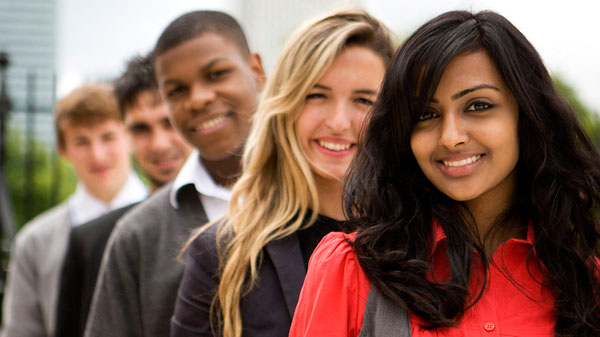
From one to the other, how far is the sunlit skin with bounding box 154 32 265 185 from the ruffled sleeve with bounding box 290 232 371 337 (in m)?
0.98

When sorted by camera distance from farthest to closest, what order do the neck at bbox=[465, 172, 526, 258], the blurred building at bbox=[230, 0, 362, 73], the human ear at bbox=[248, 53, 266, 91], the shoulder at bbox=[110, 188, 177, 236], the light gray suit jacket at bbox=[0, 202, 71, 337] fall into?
the blurred building at bbox=[230, 0, 362, 73], the light gray suit jacket at bbox=[0, 202, 71, 337], the human ear at bbox=[248, 53, 266, 91], the shoulder at bbox=[110, 188, 177, 236], the neck at bbox=[465, 172, 526, 258]

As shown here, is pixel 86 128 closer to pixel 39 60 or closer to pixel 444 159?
pixel 444 159

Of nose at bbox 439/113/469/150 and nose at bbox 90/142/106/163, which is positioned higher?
nose at bbox 439/113/469/150

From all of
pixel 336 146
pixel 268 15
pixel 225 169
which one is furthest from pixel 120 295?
pixel 268 15

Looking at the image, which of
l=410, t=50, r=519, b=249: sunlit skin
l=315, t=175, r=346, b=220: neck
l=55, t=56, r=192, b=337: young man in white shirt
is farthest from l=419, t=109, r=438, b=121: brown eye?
l=55, t=56, r=192, b=337: young man in white shirt

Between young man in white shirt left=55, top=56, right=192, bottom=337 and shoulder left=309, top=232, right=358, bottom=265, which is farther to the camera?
young man in white shirt left=55, top=56, right=192, bottom=337

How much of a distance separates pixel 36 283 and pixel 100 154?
0.81m

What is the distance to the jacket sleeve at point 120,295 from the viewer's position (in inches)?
103

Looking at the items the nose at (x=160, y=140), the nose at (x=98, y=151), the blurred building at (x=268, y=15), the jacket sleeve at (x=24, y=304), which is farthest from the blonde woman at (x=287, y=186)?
the blurred building at (x=268, y=15)

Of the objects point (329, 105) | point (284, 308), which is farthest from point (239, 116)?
point (284, 308)

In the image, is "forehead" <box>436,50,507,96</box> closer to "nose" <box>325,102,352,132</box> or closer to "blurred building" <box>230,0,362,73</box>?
"nose" <box>325,102,352,132</box>

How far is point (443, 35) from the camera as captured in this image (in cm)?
183

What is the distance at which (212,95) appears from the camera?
2779 millimetres

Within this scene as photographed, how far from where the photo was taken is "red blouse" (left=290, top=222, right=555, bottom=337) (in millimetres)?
1768
